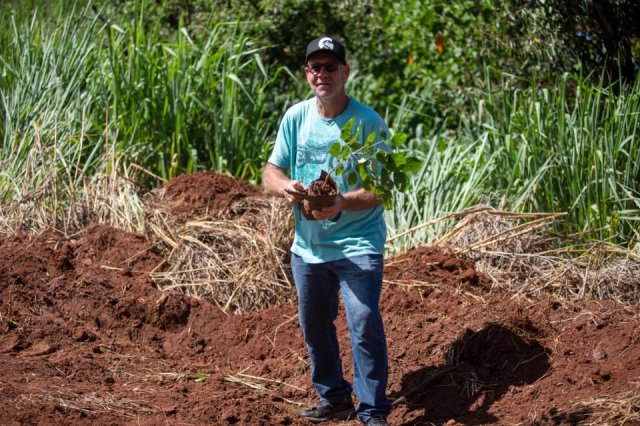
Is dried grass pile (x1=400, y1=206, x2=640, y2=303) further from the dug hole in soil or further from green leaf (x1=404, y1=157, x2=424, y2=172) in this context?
green leaf (x1=404, y1=157, x2=424, y2=172)

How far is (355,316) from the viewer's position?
470cm

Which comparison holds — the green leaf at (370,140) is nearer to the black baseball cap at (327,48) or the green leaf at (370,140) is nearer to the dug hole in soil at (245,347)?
the black baseball cap at (327,48)

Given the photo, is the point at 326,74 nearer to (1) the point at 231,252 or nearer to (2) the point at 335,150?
(2) the point at 335,150

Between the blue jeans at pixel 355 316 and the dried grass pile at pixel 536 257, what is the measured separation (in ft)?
6.03

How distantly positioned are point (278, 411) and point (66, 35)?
15.5 ft

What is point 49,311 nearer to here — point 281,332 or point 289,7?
point 281,332

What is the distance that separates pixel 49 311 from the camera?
6457 mm

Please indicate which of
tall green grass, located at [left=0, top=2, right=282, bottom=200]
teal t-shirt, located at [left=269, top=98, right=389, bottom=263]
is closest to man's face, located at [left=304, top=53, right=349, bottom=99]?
teal t-shirt, located at [left=269, top=98, right=389, bottom=263]

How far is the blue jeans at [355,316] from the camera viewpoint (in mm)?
4688

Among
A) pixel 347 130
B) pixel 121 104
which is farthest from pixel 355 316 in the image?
pixel 121 104

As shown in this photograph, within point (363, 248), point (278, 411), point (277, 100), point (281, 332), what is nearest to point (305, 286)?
point (363, 248)

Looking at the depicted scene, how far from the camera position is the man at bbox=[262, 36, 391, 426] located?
470 cm

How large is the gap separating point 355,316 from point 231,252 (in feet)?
8.19

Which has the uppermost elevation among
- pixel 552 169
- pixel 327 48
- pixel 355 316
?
pixel 327 48
